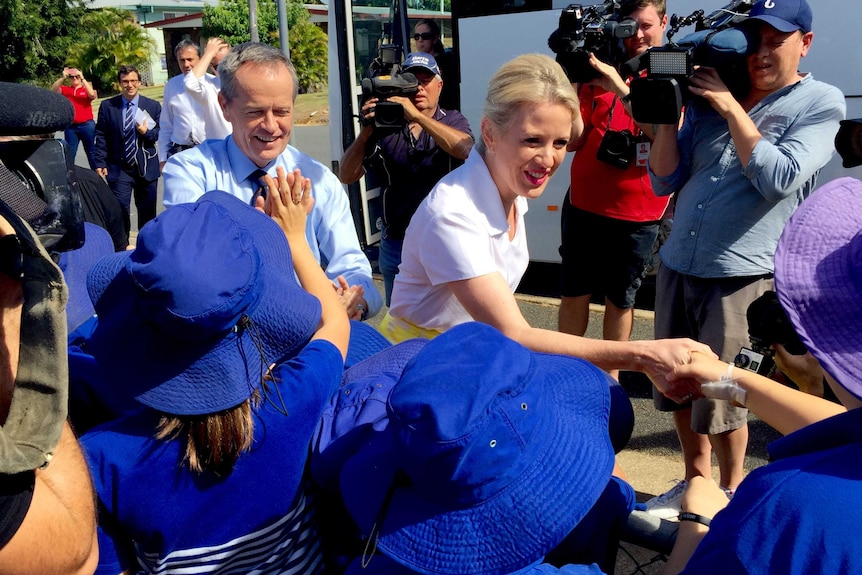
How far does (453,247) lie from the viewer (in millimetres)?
2193

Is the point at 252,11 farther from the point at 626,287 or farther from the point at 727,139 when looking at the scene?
the point at 727,139

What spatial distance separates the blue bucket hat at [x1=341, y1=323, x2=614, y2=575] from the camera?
1240mm

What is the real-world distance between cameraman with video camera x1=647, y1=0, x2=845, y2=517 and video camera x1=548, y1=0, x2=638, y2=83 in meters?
0.81

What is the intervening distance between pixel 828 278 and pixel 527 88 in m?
1.31

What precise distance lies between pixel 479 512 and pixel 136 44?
3676 cm

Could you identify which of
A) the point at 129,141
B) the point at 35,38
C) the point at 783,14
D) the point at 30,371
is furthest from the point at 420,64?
the point at 35,38

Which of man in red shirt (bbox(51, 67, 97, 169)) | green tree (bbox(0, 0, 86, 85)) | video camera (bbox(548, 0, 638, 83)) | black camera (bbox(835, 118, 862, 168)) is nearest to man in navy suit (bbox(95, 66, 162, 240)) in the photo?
man in red shirt (bbox(51, 67, 97, 169))

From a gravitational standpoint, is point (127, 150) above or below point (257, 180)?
below

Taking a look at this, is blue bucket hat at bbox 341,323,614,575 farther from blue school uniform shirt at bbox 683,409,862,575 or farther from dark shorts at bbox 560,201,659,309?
dark shorts at bbox 560,201,659,309

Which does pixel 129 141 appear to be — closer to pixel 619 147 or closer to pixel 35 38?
pixel 619 147

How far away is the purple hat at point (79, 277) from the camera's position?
1916 mm

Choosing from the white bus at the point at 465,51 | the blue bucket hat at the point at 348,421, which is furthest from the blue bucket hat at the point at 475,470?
the white bus at the point at 465,51

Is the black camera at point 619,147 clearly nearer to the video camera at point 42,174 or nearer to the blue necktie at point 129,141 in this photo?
the video camera at point 42,174

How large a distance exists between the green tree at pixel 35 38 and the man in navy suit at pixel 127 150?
25.3 m
